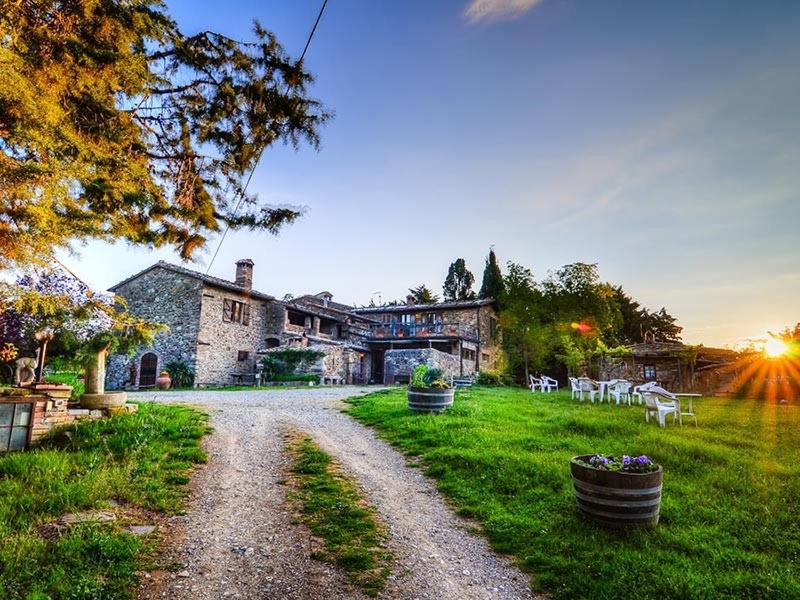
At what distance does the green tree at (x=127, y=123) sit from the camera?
151 inches

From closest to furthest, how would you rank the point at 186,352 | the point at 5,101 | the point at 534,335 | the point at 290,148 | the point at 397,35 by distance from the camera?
the point at 5,101
the point at 290,148
the point at 397,35
the point at 186,352
the point at 534,335

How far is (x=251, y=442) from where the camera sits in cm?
778

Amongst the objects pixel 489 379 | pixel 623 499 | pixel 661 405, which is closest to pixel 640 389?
pixel 661 405

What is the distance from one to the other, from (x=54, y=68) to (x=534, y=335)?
3012cm

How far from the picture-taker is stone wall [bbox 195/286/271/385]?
24188mm

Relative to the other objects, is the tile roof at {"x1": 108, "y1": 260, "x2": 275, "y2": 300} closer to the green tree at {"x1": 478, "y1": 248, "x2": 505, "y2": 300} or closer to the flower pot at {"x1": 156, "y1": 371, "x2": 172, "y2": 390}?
the flower pot at {"x1": 156, "y1": 371, "x2": 172, "y2": 390}

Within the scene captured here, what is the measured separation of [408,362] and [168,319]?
15.0 metres

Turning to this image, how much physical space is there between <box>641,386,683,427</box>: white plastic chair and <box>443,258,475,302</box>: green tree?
38.6 m

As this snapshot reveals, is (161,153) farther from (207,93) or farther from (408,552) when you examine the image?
(408,552)

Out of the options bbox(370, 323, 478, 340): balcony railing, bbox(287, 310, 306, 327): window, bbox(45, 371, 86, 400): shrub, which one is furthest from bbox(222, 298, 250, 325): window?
bbox(370, 323, 478, 340): balcony railing

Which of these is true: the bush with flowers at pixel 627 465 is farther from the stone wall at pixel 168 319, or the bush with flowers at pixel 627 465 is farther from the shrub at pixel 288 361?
the stone wall at pixel 168 319

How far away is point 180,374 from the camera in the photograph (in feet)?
77.0

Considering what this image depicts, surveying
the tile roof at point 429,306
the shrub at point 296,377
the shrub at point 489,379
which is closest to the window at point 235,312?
the shrub at point 296,377

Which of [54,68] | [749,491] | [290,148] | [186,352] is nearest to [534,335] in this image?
[186,352]
